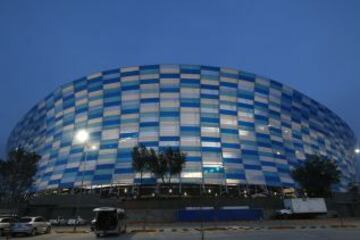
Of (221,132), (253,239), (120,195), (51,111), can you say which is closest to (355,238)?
(253,239)

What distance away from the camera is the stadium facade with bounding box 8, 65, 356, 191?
9356 centimetres

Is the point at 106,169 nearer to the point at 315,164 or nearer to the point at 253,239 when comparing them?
the point at 315,164

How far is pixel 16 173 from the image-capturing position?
6419cm

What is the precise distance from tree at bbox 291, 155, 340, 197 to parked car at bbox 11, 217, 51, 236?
180 ft

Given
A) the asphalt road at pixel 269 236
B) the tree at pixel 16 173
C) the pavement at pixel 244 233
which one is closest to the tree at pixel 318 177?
the pavement at pixel 244 233

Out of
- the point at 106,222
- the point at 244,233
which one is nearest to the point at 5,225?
the point at 106,222

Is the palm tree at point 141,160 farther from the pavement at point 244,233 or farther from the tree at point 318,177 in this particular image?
the pavement at point 244,233

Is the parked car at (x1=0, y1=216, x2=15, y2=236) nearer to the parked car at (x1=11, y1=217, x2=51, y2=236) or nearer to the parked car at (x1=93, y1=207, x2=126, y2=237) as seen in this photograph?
the parked car at (x1=11, y1=217, x2=51, y2=236)

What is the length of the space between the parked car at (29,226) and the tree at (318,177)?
54826 mm

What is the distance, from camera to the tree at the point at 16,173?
2530 inches

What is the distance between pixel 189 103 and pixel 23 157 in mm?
46312

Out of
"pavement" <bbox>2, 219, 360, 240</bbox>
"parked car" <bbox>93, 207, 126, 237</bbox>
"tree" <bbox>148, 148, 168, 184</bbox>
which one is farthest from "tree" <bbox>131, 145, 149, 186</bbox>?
"parked car" <bbox>93, 207, 126, 237</bbox>

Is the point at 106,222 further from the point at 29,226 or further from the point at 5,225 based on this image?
the point at 5,225

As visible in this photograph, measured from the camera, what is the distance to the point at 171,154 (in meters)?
77.6
